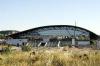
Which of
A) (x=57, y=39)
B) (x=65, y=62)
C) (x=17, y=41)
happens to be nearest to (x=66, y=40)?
(x=57, y=39)

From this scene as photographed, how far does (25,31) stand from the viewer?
8862 centimetres

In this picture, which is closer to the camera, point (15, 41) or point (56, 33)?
point (15, 41)

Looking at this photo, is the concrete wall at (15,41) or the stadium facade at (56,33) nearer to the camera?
the concrete wall at (15,41)

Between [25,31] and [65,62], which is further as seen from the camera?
[25,31]

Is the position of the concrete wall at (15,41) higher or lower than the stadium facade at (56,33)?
lower

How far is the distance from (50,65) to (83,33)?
243 feet

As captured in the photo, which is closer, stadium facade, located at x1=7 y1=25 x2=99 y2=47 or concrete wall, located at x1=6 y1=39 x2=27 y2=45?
concrete wall, located at x1=6 y1=39 x2=27 y2=45

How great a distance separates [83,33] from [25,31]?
18.0 metres

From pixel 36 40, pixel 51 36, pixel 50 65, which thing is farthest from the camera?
pixel 51 36

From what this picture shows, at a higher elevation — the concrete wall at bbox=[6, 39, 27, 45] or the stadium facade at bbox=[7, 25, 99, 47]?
the stadium facade at bbox=[7, 25, 99, 47]

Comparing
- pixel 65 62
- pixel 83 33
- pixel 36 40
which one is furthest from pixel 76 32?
pixel 65 62

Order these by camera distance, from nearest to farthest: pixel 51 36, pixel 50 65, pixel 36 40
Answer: pixel 50 65 → pixel 36 40 → pixel 51 36

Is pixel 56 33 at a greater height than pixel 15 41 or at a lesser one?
greater

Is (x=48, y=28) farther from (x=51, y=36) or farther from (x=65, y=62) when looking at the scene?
(x=65, y=62)
